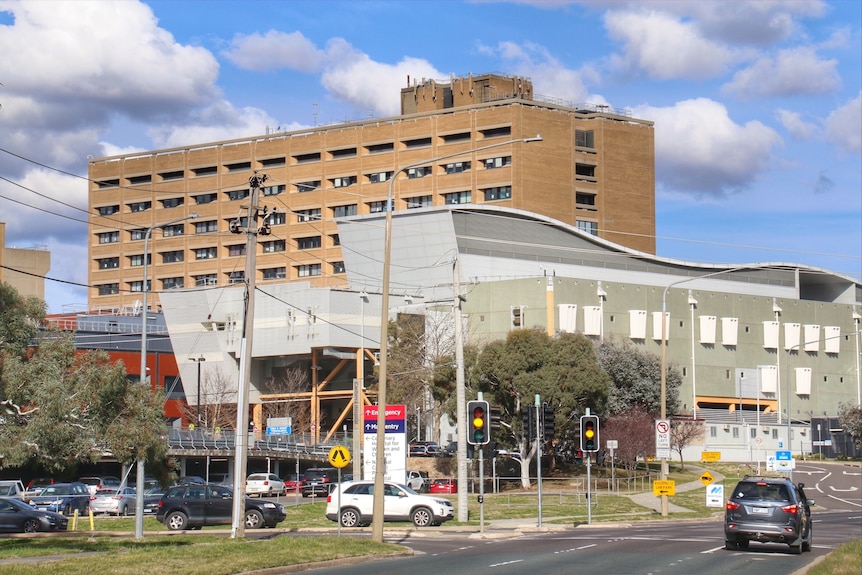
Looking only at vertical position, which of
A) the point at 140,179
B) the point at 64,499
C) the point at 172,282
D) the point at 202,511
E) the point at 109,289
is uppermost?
the point at 140,179

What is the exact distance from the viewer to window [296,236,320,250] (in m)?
134

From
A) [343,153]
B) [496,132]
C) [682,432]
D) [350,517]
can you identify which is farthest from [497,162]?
[350,517]

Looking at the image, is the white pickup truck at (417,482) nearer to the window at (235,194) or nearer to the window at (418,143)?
the window at (418,143)

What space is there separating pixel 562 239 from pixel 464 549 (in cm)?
8257

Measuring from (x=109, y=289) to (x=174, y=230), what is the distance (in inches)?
430

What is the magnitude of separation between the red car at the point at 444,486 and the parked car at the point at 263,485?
8.73 metres

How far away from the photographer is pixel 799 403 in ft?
372

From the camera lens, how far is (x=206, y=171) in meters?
142

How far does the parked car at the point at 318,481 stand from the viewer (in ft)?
231

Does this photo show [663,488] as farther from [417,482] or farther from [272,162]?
[272,162]

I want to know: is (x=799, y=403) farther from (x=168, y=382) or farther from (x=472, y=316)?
(x=168, y=382)

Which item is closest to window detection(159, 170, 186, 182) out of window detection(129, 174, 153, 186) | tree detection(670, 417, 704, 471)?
window detection(129, 174, 153, 186)

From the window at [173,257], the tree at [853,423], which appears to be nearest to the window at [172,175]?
the window at [173,257]

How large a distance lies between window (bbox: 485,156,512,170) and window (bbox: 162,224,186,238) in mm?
39346
